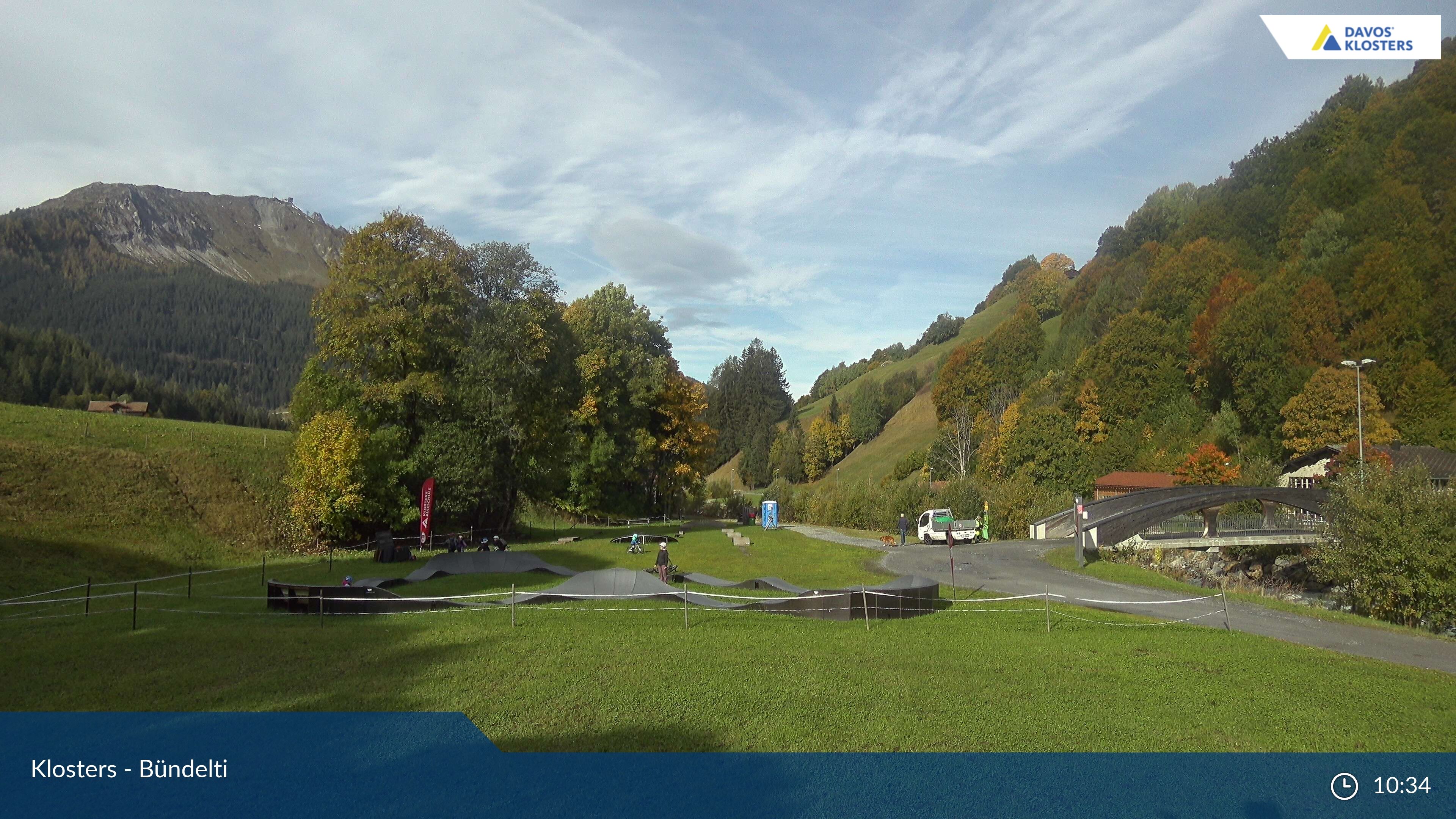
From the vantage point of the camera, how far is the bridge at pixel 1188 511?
33.6 m

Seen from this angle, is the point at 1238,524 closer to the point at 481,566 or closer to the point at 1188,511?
the point at 1188,511

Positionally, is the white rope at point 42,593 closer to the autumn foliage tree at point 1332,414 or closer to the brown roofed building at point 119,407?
the brown roofed building at point 119,407

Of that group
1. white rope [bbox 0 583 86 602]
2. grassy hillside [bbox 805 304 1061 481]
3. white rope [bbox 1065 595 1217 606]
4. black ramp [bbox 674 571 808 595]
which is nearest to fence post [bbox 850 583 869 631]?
black ramp [bbox 674 571 808 595]

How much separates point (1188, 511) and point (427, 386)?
113 ft

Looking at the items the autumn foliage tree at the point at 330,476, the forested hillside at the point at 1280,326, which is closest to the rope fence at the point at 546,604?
the autumn foliage tree at the point at 330,476

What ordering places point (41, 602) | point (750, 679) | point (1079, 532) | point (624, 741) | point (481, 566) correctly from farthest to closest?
point (1079, 532) < point (481, 566) < point (41, 602) < point (750, 679) < point (624, 741)

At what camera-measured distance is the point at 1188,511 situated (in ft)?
118

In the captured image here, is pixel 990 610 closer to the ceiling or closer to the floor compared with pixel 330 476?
closer to the floor

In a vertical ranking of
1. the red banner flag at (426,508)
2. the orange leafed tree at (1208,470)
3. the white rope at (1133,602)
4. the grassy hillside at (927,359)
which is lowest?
the white rope at (1133,602)

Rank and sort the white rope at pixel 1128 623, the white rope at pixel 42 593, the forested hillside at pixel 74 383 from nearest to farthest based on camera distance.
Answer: the white rope at pixel 1128 623 < the white rope at pixel 42 593 < the forested hillside at pixel 74 383

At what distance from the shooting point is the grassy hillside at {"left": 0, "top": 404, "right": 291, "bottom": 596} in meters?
24.8

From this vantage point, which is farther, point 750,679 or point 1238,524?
point 1238,524

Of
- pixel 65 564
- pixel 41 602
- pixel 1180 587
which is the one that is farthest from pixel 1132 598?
pixel 65 564
